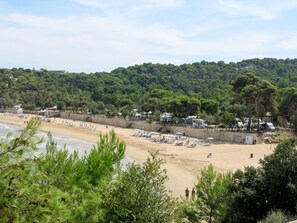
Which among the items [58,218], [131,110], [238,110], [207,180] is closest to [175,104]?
[238,110]

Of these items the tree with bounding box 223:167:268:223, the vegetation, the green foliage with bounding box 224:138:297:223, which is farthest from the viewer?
the tree with bounding box 223:167:268:223

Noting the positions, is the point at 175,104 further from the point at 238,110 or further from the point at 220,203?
the point at 220,203

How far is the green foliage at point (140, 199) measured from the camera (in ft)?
34.0

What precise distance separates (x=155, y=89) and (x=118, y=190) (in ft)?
267

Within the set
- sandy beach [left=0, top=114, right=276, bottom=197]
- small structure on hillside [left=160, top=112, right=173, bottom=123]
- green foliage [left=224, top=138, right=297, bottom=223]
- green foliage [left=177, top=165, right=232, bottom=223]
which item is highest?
small structure on hillside [left=160, top=112, right=173, bottom=123]

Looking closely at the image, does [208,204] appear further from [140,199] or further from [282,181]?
[140,199]

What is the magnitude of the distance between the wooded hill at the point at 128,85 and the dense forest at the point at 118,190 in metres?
60.6

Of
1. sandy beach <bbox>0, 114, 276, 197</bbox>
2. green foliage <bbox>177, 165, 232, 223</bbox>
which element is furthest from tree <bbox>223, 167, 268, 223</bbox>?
sandy beach <bbox>0, 114, 276, 197</bbox>

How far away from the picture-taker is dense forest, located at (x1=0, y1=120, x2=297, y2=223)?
5.81 metres

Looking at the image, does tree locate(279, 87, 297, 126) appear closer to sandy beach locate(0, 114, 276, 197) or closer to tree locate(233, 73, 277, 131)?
tree locate(233, 73, 277, 131)

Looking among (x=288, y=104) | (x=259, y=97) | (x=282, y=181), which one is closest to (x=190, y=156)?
(x=259, y=97)

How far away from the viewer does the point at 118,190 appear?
35.9 feet

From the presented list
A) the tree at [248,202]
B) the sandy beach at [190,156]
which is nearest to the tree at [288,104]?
the sandy beach at [190,156]

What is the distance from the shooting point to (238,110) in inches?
2403
